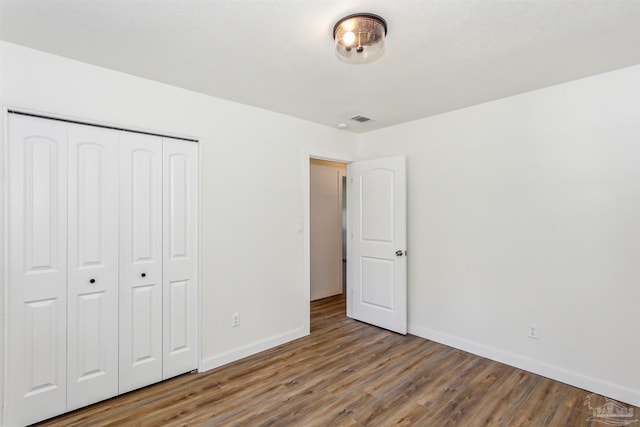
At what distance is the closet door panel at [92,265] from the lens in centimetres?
220

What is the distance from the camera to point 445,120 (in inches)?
133

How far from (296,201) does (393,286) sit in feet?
4.92

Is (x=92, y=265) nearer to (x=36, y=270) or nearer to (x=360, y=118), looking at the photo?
(x=36, y=270)

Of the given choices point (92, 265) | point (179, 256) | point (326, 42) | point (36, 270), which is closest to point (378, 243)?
point (179, 256)

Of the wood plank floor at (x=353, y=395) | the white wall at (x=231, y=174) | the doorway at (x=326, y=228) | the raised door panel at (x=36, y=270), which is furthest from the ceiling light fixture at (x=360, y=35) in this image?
the doorway at (x=326, y=228)

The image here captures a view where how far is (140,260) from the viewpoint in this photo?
2.49 metres

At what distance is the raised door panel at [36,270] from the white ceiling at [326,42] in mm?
679

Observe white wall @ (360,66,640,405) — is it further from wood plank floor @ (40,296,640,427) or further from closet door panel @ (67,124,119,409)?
closet door panel @ (67,124,119,409)

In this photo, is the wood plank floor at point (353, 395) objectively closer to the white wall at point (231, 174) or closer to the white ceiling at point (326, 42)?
the white wall at point (231, 174)

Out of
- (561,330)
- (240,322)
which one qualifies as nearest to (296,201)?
(240,322)

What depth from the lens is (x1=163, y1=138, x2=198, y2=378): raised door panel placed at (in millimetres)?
2615

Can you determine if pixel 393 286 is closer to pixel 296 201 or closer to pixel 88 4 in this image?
pixel 296 201

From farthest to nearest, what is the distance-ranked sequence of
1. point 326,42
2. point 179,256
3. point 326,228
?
1. point 326,228
2. point 179,256
3. point 326,42

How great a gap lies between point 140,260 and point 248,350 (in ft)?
4.41
